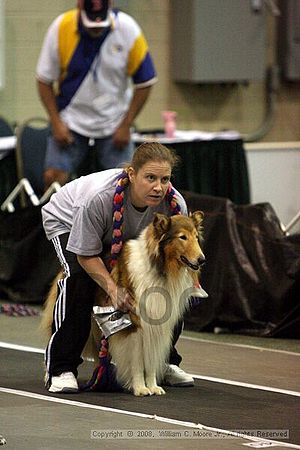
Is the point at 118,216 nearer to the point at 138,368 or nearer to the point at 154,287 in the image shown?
the point at 154,287

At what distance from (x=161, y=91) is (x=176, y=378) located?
6.29m

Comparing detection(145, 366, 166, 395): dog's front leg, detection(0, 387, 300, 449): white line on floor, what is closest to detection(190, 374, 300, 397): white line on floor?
detection(145, 366, 166, 395): dog's front leg

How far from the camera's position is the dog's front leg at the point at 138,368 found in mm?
5098

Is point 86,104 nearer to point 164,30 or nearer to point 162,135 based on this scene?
point 162,135

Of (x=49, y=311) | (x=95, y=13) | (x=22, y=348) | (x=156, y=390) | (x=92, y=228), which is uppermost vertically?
(x=95, y=13)

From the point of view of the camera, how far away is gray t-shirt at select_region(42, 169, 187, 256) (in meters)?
5.09

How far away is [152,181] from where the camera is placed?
498 centimetres

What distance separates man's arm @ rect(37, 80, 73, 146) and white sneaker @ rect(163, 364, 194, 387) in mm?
2996

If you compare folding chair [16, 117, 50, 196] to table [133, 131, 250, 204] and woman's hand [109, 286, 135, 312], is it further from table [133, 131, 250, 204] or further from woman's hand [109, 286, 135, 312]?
woman's hand [109, 286, 135, 312]

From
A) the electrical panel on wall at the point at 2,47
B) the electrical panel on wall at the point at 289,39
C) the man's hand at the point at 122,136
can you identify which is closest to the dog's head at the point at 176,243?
the man's hand at the point at 122,136

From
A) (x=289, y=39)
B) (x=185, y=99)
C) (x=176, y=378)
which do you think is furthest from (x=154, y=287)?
(x=289, y=39)

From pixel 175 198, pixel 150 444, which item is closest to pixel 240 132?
pixel 175 198

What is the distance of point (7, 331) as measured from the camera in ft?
22.7

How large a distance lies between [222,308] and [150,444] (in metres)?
2.69
